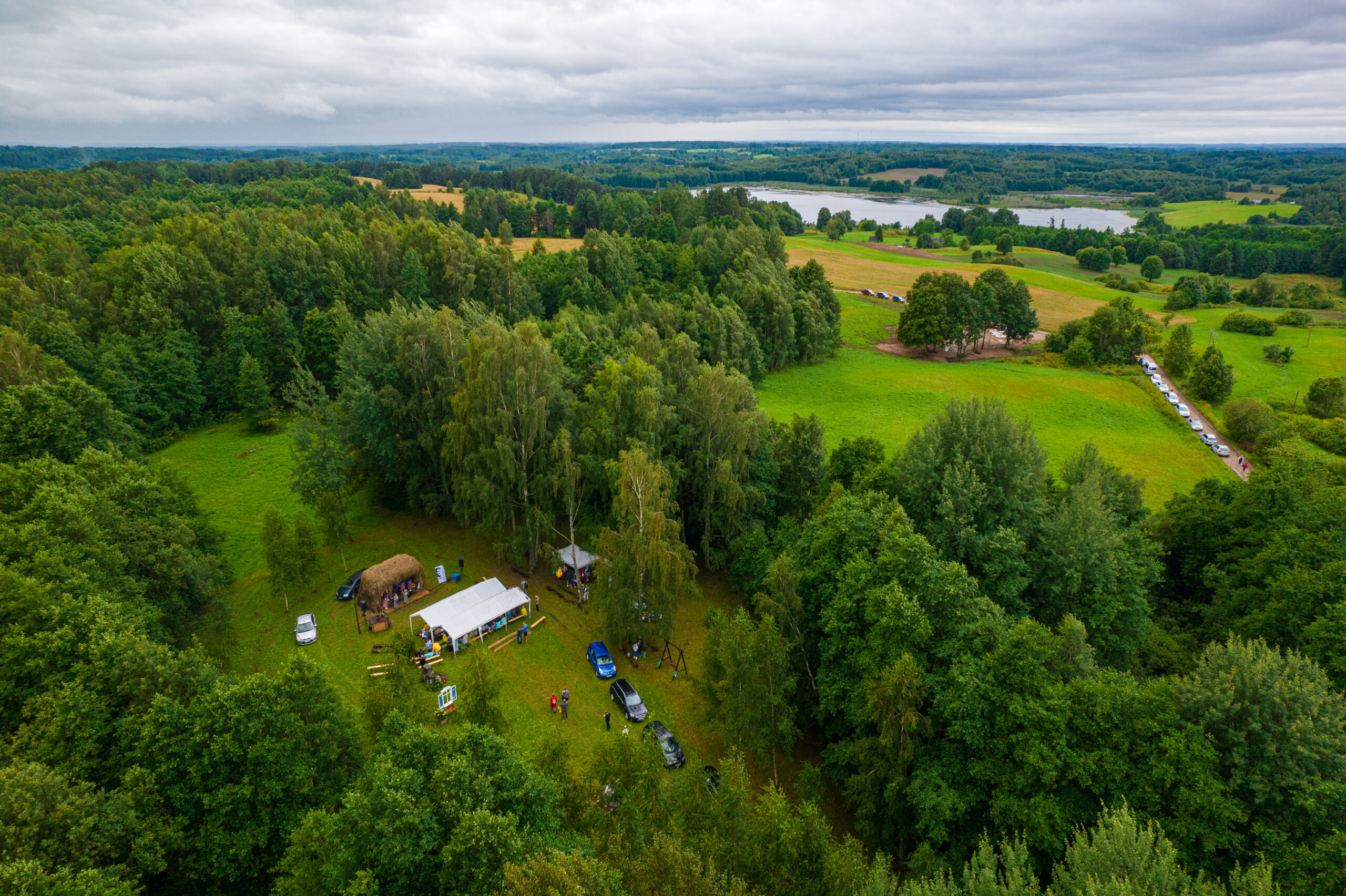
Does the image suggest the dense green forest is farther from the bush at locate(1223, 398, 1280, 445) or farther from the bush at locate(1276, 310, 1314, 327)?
the bush at locate(1276, 310, 1314, 327)

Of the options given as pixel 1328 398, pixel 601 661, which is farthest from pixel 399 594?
pixel 1328 398

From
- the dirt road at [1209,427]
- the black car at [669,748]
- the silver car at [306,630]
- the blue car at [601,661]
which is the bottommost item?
the black car at [669,748]

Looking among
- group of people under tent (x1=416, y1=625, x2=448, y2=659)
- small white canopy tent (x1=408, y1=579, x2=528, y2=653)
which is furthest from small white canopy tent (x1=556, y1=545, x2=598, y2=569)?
group of people under tent (x1=416, y1=625, x2=448, y2=659)

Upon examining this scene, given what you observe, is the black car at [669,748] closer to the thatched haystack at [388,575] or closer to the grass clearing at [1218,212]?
the thatched haystack at [388,575]

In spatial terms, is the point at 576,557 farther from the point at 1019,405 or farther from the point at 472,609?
the point at 1019,405

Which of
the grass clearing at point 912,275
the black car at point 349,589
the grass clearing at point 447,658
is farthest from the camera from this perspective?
the grass clearing at point 912,275

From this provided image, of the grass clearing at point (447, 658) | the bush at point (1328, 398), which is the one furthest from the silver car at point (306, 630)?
the bush at point (1328, 398)
